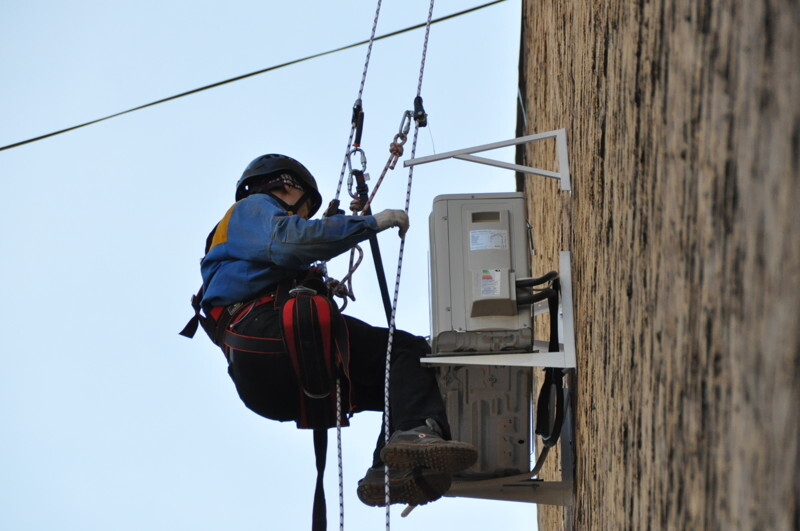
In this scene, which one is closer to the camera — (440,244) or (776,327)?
(776,327)

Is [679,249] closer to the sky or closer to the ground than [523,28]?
closer to the ground

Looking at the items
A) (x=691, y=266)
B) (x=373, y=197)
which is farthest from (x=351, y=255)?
(x=691, y=266)

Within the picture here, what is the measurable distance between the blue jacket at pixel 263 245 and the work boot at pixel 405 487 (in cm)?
101

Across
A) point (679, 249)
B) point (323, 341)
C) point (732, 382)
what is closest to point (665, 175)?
point (679, 249)

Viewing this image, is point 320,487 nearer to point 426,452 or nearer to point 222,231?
point 426,452

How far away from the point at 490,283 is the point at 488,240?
204 mm

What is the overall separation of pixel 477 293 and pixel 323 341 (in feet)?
2.35

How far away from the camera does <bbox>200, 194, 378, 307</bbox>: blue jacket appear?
15.8ft

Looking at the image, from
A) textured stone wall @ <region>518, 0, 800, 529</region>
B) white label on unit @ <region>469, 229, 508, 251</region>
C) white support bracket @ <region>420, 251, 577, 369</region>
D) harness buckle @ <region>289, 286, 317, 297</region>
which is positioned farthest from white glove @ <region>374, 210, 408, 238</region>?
textured stone wall @ <region>518, 0, 800, 529</region>

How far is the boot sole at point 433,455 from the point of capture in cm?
418

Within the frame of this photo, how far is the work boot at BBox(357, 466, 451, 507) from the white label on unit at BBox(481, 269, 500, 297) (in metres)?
0.77

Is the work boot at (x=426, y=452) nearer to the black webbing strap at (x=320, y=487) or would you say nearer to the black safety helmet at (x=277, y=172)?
the black webbing strap at (x=320, y=487)

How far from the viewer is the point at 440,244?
4695mm

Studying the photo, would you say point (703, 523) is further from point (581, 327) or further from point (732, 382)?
point (581, 327)
